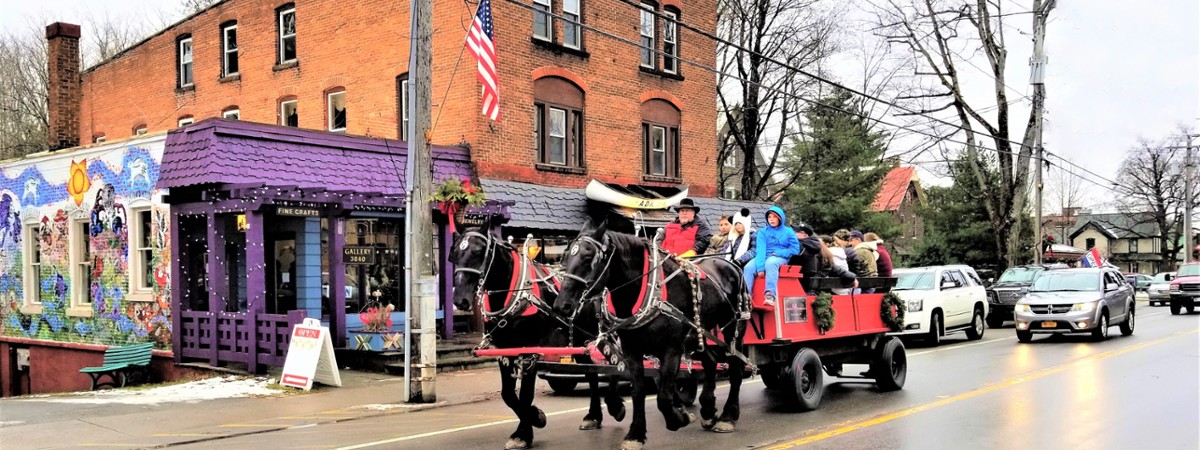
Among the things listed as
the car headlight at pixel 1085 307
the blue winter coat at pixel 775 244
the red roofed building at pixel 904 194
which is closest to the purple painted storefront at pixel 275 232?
the blue winter coat at pixel 775 244

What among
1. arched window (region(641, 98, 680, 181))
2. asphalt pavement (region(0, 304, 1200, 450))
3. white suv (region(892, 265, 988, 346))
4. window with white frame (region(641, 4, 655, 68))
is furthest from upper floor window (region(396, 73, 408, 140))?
white suv (region(892, 265, 988, 346))

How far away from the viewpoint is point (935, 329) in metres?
21.6

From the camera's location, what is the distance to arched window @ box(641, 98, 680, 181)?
26.1 meters

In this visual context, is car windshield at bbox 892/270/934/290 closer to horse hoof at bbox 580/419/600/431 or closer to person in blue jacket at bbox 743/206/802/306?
person in blue jacket at bbox 743/206/802/306

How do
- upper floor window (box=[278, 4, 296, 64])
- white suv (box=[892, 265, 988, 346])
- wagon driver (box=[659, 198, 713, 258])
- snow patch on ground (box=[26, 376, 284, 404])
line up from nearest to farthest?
wagon driver (box=[659, 198, 713, 258]) < snow patch on ground (box=[26, 376, 284, 404]) < white suv (box=[892, 265, 988, 346]) < upper floor window (box=[278, 4, 296, 64])

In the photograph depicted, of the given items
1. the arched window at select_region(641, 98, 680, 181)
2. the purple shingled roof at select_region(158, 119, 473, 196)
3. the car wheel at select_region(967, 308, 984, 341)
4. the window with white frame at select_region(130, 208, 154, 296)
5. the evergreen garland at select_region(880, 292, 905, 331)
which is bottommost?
the car wheel at select_region(967, 308, 984, 341)

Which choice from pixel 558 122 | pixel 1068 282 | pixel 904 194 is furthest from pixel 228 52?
pixel 904 194

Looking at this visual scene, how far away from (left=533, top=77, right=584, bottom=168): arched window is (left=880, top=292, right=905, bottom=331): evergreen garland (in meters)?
11.4

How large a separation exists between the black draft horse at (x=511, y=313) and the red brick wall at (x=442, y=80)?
31.1ft

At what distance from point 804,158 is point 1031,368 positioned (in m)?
23.1

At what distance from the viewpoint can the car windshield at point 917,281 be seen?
22156 millimetres

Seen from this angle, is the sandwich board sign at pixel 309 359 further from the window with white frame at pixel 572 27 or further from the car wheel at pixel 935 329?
the car wheel at pixel 935 329

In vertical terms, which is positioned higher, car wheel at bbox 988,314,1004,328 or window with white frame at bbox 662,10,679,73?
window with white frame at bbox 662,10,679,73

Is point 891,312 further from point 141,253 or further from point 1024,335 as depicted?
point 141,253
